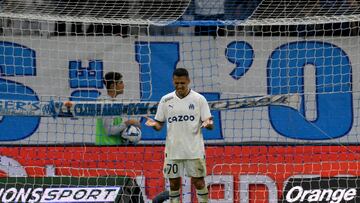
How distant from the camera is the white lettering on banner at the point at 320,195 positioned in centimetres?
1122

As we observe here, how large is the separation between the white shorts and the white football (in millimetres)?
1765

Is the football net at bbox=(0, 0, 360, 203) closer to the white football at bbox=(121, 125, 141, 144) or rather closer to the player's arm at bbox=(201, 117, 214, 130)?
the white football at bbox=(121, 125, 141, 144)

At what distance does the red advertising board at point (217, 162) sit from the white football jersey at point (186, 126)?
6.52 ft

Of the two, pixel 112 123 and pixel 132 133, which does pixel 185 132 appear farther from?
pixel 112 123

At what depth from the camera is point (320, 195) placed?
11.3 metres

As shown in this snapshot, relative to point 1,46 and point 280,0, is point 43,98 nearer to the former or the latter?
point 1,46

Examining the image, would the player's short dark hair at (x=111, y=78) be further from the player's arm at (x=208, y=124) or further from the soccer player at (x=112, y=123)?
the player's arm at (x=208, y=124)

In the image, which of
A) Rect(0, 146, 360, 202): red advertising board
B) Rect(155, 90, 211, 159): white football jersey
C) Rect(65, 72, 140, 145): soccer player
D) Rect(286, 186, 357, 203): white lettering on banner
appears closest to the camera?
Rect(155, 90, 211, 159): white football jersey

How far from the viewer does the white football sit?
1213 centimetres

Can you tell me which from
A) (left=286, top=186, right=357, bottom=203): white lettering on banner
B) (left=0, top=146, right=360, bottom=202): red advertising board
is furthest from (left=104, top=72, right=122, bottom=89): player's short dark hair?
(left=286, top=186, right=357, bottom=203): white lettering on banner

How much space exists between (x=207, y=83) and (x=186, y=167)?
2653mm

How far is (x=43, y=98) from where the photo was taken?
1283 cm

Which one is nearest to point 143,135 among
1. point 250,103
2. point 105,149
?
point 105,149

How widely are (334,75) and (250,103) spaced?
1312mm
